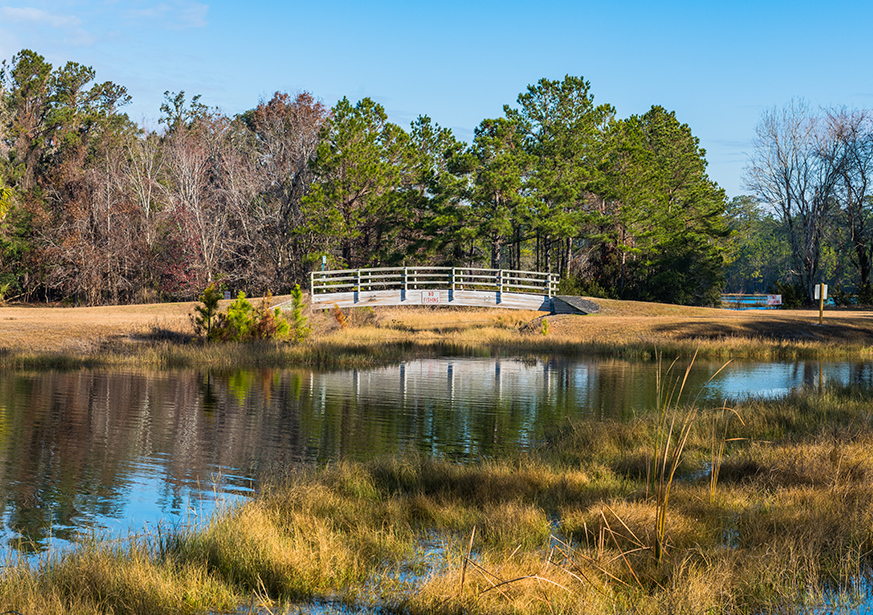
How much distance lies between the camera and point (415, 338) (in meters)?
35.8

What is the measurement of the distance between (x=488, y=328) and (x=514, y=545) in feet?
110

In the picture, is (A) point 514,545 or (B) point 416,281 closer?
(A) point 514,545

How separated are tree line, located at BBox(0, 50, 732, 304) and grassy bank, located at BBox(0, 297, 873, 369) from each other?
10412mm

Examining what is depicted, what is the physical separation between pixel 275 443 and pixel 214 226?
40.7m

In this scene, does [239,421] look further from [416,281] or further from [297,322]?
[416,281]

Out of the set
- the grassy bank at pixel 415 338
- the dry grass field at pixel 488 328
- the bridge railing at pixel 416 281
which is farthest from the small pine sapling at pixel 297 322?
the bridge railing at pixel 416 281

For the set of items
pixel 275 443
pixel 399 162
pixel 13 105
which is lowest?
pixel 275 443

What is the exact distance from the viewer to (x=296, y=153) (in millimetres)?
54406

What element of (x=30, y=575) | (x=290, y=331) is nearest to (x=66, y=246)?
(x=290, y=331)

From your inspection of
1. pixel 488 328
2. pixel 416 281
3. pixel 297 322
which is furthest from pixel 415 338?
pixel 416 281

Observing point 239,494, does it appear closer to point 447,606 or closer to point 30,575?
point 30,575

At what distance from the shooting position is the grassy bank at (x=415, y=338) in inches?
1018

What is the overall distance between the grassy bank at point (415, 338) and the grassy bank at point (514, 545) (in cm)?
1496

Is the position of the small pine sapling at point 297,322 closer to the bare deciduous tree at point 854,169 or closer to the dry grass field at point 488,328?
the dry grass field at point 488,328
